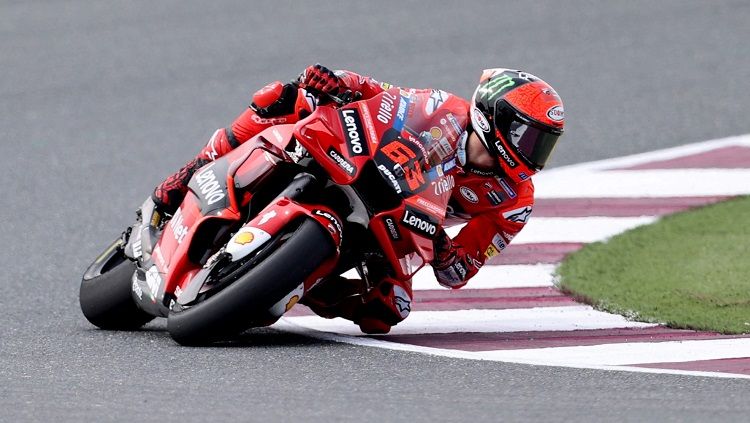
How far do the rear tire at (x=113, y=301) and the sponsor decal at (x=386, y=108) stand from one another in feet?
5.18

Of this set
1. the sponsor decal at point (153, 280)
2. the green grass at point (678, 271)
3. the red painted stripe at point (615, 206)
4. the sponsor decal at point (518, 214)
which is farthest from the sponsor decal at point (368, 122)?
the red painted stripe at point (615, 206)

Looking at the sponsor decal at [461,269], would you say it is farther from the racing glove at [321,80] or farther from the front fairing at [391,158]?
the racing glove at [321,80]

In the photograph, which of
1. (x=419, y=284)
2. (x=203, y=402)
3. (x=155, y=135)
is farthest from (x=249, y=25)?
(x=203, y=402)

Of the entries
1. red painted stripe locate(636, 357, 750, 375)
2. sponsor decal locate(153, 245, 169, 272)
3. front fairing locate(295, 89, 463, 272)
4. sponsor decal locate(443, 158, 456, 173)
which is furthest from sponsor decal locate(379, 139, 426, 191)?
red painted stripe locate(636, 357, 750, 375)

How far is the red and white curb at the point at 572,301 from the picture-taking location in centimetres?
682

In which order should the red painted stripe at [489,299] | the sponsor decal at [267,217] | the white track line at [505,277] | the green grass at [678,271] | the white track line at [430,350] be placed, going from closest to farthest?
the white track line at [430,350] → the sponsor decal at [267,217] → the green grass at [678,271] → the red painted stripe at [489,299] → the white track line at [505,277]

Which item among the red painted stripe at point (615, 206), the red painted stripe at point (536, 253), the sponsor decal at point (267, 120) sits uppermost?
the sponsor decal at point (267, 120)

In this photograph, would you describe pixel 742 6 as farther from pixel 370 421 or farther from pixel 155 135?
pixel 370 421

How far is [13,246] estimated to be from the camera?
9539 mm

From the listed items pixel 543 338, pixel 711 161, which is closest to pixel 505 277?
pixel 543 338

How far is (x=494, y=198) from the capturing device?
7.46m

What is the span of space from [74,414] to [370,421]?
110 cm

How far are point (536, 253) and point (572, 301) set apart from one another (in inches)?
41.2

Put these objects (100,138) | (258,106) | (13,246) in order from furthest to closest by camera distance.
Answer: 1. (100,138)
2. (13,246)
3. (258,106)
